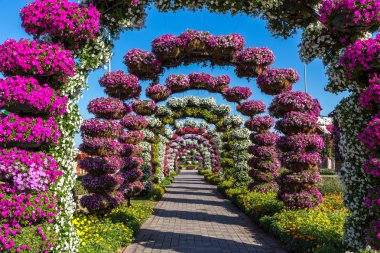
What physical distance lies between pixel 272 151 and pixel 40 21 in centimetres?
1035

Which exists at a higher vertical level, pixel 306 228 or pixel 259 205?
pixel 259 205

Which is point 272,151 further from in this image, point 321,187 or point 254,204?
point 321,187

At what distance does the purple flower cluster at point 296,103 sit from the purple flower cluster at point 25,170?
22.7 ft

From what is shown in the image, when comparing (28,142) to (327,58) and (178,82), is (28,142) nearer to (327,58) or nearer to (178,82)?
(327,58)

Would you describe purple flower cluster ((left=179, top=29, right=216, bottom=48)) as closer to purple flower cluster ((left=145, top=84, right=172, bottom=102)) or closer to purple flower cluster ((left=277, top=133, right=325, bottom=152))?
purple flower cluster ((left=277, top=133, right=325, bottom=152))

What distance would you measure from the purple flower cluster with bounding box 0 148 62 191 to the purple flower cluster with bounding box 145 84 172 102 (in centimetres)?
1162

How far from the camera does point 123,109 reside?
10.9 metres

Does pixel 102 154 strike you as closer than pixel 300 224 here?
No

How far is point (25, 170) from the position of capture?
518 cm

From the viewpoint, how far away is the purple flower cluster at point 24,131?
5.15 meters

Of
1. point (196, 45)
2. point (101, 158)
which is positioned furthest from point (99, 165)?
point (196, 45)

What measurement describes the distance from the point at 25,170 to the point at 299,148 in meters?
7.13

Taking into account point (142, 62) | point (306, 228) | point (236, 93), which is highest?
point (236, 93)

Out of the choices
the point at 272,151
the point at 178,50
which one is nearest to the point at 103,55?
the point at 178,50
